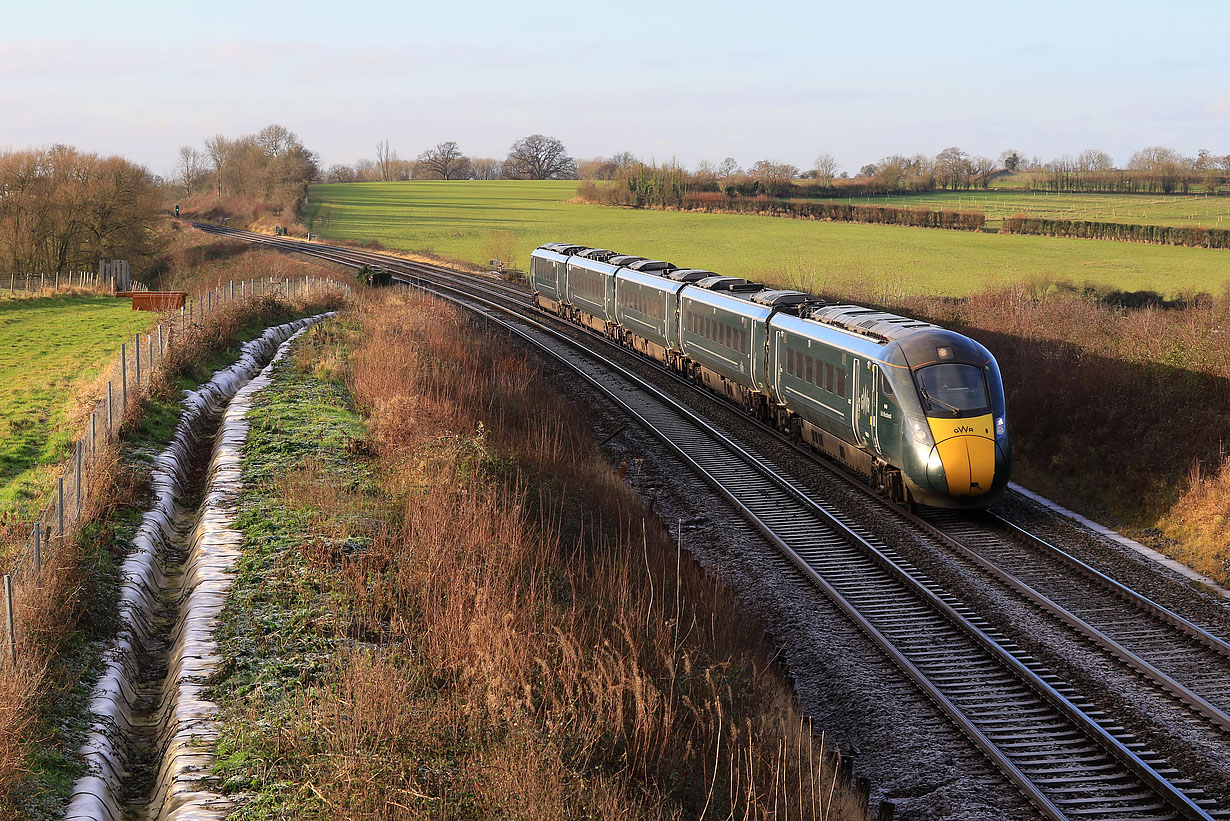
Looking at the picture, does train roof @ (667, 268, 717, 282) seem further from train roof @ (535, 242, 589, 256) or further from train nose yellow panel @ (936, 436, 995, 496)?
train nose yellow panel @ (936, 436, 995, 496)

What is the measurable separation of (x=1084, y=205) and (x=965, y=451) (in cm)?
7955

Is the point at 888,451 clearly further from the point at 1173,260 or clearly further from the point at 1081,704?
the point at 1173,260

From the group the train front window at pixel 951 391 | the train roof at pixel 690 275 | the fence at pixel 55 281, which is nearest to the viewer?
the train front window at pixel 951 391

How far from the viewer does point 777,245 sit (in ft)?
244

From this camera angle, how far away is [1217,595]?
44.1 feet

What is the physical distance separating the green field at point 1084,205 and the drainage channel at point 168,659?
224ft

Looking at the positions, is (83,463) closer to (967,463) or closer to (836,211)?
(967,463)

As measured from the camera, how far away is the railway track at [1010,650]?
8961mm

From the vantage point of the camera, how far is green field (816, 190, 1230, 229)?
71688 millimetres

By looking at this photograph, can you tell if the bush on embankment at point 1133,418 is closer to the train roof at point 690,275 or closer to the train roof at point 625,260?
the train roof at point 690,275

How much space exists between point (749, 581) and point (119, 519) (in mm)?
8326

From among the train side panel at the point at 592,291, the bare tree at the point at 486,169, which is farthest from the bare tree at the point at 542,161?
the train side panel at the point at 592,291

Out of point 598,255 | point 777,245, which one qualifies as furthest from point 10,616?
point 777,245

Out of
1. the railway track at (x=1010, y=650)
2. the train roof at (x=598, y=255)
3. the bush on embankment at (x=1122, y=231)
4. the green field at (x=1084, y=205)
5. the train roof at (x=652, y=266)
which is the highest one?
→ the green field at (x=1084, y=205)
